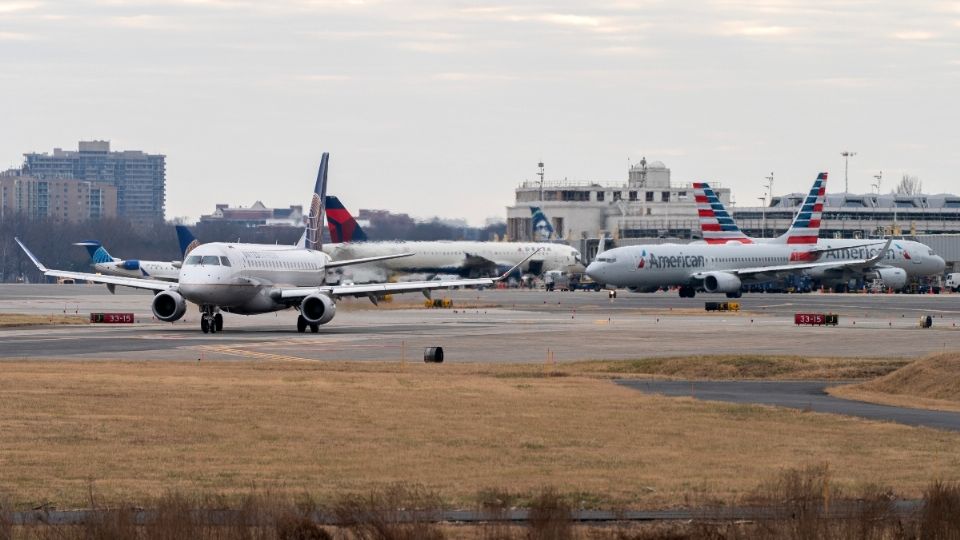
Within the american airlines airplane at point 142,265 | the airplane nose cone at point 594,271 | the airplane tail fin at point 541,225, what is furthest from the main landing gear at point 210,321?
the airplane tail fin at point 541,225

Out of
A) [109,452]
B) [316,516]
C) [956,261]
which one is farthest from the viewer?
[956,261]

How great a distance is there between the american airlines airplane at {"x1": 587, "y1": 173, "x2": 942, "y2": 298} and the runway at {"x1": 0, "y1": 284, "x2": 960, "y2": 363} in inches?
762

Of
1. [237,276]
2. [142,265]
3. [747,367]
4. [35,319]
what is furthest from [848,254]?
[747,367]

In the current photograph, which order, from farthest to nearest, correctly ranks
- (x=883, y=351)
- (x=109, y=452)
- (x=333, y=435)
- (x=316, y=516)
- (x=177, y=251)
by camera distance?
(x=177, y=251) < (x=883, y=351) < (x=333, y=435) < (x=109, y=452) < (x=316, y=516)

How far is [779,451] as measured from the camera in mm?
26469

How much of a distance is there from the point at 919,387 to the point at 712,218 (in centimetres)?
10067

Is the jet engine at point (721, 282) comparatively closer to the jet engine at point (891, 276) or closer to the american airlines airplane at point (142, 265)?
the jet engine at point (891, 276)

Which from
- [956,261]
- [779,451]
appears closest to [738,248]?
[956,261]

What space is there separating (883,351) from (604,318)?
28049 millimetres

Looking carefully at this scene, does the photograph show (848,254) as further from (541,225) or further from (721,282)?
(541,225)

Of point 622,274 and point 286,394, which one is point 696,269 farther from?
point 286,394

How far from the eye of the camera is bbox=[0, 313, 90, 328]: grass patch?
70.2 metres

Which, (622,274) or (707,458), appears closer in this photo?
(707,458)

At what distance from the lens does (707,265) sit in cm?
11681
